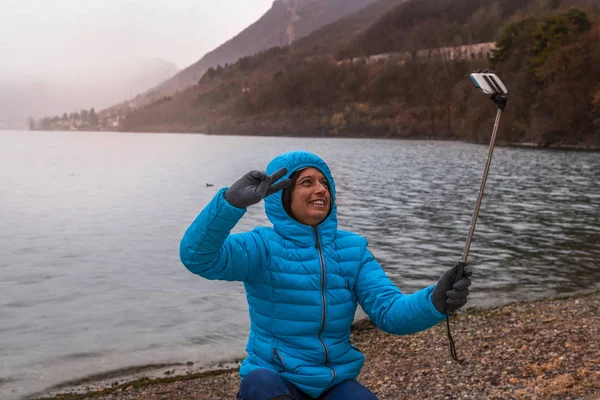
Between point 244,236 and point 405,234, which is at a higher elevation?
point 244,236

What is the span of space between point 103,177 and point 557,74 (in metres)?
59.9

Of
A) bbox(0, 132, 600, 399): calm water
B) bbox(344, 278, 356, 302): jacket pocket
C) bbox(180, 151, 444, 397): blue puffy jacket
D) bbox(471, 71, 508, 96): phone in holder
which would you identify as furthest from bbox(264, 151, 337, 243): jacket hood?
bbox(0, 132, 600, 399): calm water

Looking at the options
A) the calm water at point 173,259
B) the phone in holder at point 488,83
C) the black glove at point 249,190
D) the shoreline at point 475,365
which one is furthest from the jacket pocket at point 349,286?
the calm water at point 173,259

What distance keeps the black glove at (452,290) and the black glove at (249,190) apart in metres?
1.16

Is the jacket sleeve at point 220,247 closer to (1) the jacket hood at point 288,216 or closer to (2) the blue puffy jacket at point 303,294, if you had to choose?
(2) the blue puffy jacket at point 303,294

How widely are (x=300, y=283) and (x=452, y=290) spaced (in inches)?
36.0

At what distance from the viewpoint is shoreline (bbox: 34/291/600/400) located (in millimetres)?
6961

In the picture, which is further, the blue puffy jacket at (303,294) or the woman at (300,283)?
the blue puffy jacket at (303,294)

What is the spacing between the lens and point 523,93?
290 ft

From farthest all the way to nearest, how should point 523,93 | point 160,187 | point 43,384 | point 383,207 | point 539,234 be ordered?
1. point 523,93
2. point 160,187
3. point 383,207
4. point 539,234
5. point 43,384

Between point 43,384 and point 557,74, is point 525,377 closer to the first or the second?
point 43,384

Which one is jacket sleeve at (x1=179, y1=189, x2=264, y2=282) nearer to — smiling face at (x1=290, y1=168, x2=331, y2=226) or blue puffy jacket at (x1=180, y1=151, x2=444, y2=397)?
blue puffy jacket at (x1=180, y1=151, x2=444, y2=397)

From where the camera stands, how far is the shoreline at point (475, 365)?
6.96 meters

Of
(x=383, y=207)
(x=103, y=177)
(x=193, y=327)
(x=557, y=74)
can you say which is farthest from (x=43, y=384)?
(x=557, y=74)
